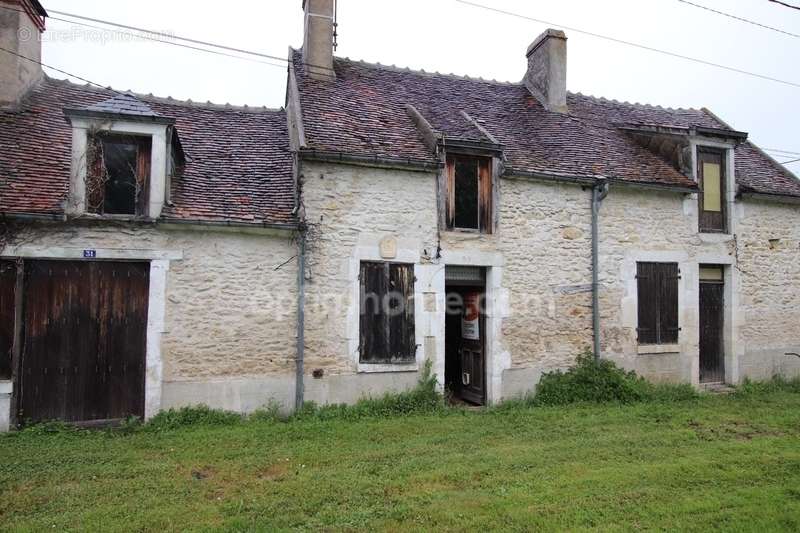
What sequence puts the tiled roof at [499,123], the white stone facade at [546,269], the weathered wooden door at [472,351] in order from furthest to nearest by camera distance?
the weathered wooden door at [472,351]
the tiled roof at [499,123]
the white stone facade at [546,269]

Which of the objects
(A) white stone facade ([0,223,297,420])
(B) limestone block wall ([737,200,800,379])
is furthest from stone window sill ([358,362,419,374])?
(B) limestone block wall ([737,200,800,379])

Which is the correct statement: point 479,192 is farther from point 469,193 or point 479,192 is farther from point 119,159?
point 119,159

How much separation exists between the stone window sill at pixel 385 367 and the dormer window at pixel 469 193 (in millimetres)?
2488

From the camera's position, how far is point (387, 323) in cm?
866

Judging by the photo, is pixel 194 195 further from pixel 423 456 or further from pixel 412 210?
pixel 423 456

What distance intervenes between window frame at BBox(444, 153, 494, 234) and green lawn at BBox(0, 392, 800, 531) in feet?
10.8

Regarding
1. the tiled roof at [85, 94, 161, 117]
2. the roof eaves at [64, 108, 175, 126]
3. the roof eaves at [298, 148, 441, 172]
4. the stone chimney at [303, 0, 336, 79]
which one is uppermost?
the stone chimney at [303, 0, 336, 79]

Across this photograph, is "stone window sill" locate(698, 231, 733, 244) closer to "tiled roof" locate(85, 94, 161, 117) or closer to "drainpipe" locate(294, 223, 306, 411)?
"drainpipe" locate(294, 223, 306, 411)

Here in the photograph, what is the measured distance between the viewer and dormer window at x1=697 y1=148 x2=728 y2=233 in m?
10.9

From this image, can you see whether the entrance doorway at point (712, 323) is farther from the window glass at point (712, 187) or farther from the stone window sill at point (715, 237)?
the window glass at point (712, 187)

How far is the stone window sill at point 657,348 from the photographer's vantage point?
10125mm

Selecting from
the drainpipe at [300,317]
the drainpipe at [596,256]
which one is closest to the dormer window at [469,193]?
the drainpipe at [596,256]

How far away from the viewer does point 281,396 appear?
8.08 metres

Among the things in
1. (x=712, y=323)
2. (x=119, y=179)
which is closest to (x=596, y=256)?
(x=712, y=323)
